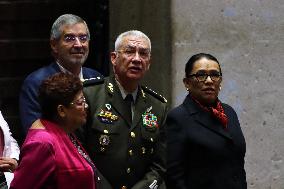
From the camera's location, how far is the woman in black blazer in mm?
5285

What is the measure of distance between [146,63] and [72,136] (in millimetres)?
938

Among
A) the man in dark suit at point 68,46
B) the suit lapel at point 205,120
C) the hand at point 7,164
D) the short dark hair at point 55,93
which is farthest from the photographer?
the man in dark suit at point 68,46

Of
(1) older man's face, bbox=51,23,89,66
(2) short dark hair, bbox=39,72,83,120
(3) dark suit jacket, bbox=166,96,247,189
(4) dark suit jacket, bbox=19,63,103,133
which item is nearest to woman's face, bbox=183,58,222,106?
(3) dark suit jacket, bbox=166,96,247,189

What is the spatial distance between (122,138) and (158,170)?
31cm

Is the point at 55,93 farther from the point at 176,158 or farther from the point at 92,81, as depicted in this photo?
the point at 176,158

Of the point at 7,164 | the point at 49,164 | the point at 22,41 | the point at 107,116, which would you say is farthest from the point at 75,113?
the point at 22,41

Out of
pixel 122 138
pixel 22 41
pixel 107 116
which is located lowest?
pixel 122 138

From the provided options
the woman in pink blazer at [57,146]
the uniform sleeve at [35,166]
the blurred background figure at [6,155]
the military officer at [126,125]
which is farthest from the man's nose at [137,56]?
the uniform sleeve at [35,166]

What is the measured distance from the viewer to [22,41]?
741cm

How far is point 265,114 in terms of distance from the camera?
7156 millimetres

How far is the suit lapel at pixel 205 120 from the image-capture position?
539 centimetres

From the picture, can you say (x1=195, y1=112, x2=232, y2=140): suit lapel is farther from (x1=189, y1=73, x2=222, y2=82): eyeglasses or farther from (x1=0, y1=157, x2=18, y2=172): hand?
(x1=0, y1=157, x2=18, y2=172): hand

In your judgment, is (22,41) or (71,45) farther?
(22,41)

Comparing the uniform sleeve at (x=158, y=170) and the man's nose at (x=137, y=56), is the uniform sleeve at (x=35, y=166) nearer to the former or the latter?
the uniform sleeve at (x=158, y=170)
